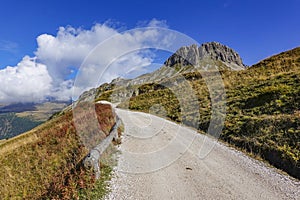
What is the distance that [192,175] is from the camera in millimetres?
8219

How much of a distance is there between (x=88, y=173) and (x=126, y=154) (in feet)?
12.2

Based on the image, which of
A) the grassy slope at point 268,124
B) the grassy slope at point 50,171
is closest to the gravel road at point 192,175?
the grassy slope at point 268,124

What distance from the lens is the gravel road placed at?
6.81 metres

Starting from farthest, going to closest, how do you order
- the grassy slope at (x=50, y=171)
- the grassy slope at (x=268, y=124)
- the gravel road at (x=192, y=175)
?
the grassy slope at (x=268, y=124), the grassy slope at (x=50, y=171), the gravel road at (x=192, y=175)

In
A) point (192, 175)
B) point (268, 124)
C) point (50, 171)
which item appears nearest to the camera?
point (192, 175)

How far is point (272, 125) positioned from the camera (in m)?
12.5

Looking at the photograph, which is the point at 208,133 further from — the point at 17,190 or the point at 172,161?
the point at 17,190

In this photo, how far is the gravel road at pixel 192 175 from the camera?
6809 millimetres

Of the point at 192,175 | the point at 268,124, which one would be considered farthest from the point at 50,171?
the point at 268,124

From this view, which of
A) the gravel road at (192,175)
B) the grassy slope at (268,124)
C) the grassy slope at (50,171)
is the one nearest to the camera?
the gravel road at (192,175)

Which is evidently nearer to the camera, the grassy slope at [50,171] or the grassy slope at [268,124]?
the grassy slope at [50,171]

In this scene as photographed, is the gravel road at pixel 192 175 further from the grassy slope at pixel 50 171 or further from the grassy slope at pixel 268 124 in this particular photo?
the grassy slope at pixel 50 171

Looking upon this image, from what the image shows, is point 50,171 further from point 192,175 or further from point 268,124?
point 268,124

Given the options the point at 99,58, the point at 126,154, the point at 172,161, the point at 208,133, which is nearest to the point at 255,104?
the point at 208,133
